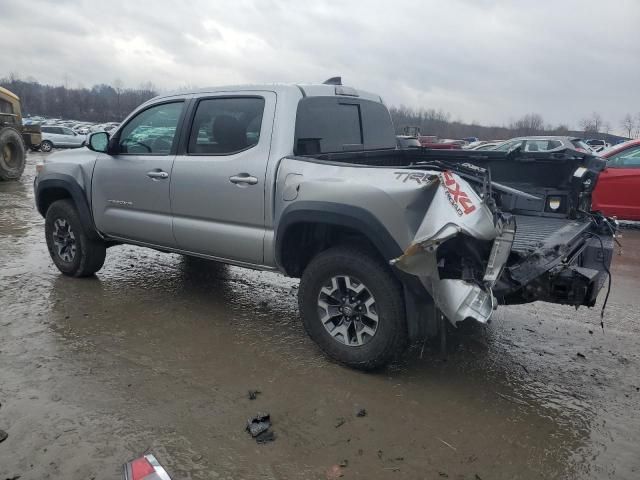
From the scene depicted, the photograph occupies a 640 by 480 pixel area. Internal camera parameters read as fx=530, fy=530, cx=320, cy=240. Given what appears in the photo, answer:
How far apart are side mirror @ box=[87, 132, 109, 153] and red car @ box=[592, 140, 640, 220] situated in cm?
773

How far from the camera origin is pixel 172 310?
4.79m

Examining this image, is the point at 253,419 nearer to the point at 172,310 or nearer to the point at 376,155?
the point at 172,310

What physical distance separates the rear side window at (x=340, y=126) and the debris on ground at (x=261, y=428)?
1.94m

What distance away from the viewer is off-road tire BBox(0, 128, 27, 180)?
14172 mm

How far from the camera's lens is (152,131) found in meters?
4.92

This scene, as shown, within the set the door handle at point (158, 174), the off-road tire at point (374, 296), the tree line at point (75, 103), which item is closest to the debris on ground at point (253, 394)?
the off-road tire at point (374, 296)

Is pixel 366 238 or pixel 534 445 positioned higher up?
pixel 366 238

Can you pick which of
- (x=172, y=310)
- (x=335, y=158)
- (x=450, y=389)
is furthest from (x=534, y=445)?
(x=172, y=310)

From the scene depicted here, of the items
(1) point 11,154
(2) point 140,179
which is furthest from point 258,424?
(1) point 11,154

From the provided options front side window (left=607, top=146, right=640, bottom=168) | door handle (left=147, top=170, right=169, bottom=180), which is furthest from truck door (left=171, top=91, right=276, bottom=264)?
front side window (left=607, top=146, right=640, bottom=168)

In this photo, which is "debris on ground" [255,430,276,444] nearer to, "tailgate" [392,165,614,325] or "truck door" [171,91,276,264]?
"tailgate" [392,165,614,325]

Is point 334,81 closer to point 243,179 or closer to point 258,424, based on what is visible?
point 243,179

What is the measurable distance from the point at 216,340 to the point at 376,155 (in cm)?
213

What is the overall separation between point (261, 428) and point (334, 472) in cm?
51
